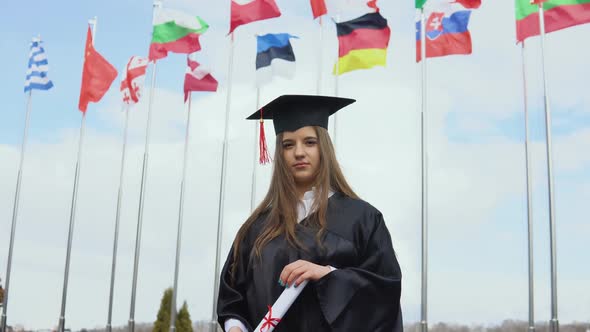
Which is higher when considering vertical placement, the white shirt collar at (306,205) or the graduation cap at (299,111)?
the graduation cap at (299,111)

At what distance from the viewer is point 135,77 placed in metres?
18.6

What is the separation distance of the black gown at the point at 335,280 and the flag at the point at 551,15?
1047 cm

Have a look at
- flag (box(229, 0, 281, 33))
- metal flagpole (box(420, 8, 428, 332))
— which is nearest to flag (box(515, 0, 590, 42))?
metal flagpole (box(420, 8, 428, 332))

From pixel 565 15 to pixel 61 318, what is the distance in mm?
15582

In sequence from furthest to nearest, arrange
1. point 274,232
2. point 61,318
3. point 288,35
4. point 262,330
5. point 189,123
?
point 61,318 → point 189,123 → point 288,35 → point 274,232 → point 262,330

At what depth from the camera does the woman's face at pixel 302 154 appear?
3.57 m

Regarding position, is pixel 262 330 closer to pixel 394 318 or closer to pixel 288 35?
pixel 394 318

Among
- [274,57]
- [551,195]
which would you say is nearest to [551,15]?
[551,195]

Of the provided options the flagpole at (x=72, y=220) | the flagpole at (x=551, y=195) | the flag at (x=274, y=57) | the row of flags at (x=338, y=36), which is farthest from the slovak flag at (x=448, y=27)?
the flagpole at (x=72, y=220)

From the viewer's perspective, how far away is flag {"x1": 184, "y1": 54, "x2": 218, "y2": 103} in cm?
1692

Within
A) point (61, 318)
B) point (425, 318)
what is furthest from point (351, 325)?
point (61, 318)

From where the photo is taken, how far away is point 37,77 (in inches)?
815

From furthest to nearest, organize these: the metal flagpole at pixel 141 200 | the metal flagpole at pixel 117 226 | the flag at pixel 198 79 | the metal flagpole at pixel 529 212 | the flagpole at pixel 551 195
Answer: the metal flagpole at pixel 117 226 < the metal flagpole at pixel 141 200 < the flag at pixel 198 79 < the metal flagpole at pixel 529 212 < the flagpole at pixel 551 195

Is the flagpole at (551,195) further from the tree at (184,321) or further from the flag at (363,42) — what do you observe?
the tree at (184,321)
